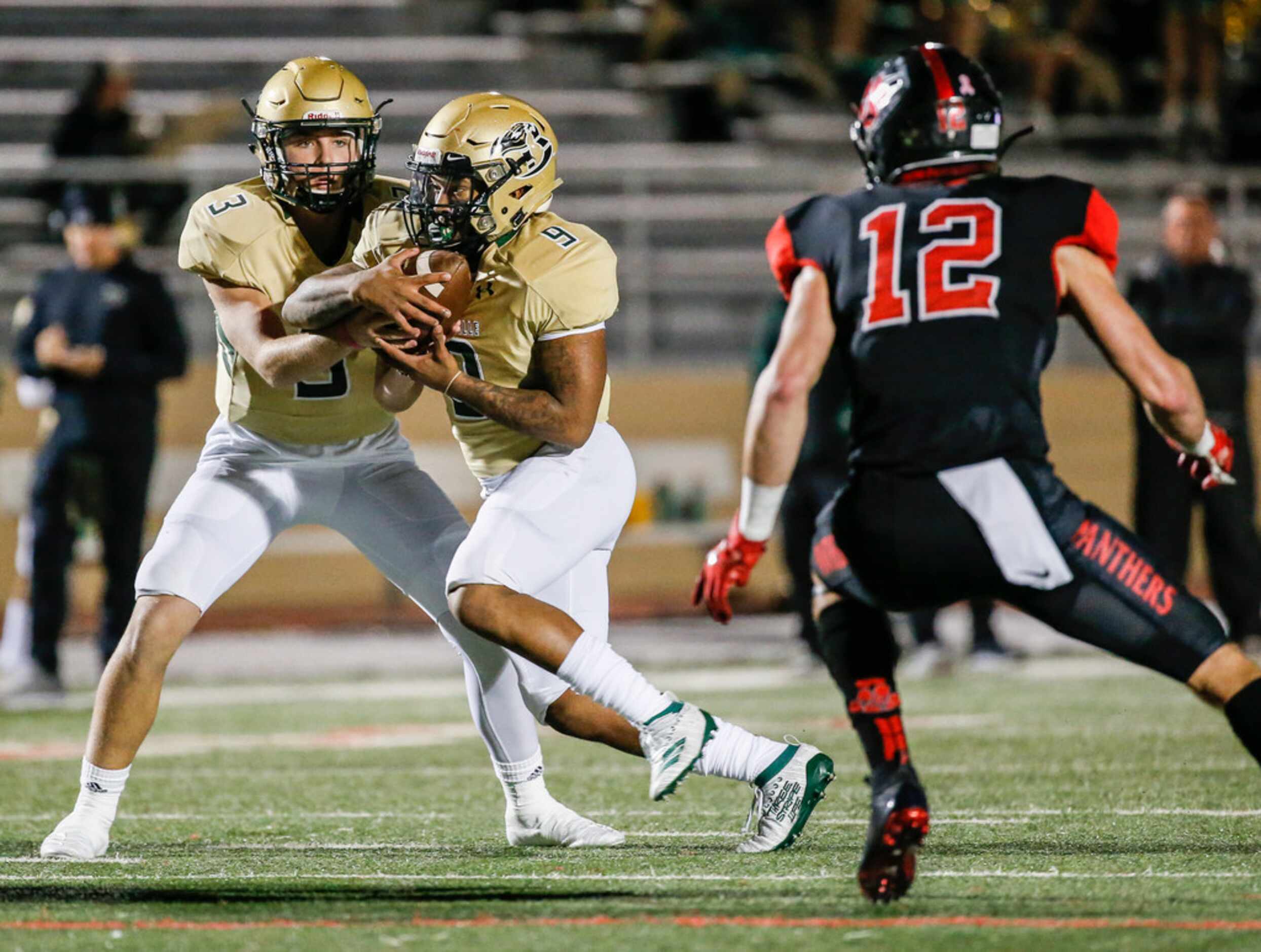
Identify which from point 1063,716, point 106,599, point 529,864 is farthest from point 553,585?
point 106,599

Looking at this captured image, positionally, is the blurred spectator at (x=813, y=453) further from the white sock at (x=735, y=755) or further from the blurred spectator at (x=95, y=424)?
the white sock at (x=735, y=755)

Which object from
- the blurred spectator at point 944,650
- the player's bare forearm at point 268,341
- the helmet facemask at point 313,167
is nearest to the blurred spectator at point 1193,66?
the blurred spectator at point 944,650

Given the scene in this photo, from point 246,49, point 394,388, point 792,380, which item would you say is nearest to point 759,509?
point 792,380

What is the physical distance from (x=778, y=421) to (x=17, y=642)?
6.32 meters

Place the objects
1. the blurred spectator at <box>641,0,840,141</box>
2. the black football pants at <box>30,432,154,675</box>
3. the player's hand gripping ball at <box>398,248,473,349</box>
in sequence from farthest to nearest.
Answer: the blurred spectator at <box>641,0,840,141</box>, the black football pants at <box>30,432,154,675</box>, the player's hand gripping ball at <box>398,248,473,349</box>

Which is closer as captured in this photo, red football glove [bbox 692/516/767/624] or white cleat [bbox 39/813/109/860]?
red football glove [bbox 692/516/767/624]

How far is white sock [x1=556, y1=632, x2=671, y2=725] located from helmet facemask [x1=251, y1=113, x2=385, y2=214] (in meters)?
1.20

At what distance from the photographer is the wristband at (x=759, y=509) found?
141 inches

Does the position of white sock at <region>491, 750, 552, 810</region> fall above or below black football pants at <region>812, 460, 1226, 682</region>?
below

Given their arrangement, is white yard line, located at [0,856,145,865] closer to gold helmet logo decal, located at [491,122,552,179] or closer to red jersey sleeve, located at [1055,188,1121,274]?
gold helmet logo decal, located at [491,122,552,179]

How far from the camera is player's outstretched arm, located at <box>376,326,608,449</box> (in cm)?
397

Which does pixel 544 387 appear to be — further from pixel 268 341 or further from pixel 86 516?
pixel 86 516

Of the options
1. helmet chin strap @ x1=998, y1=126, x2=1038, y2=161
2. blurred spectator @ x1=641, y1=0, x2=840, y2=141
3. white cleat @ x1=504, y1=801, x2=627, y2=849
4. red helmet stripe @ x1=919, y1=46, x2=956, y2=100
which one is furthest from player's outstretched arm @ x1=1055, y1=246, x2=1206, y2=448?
blurred spectator @ x1=641, y1=0, x2=840, y2=141

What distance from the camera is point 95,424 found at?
8.25 metres
